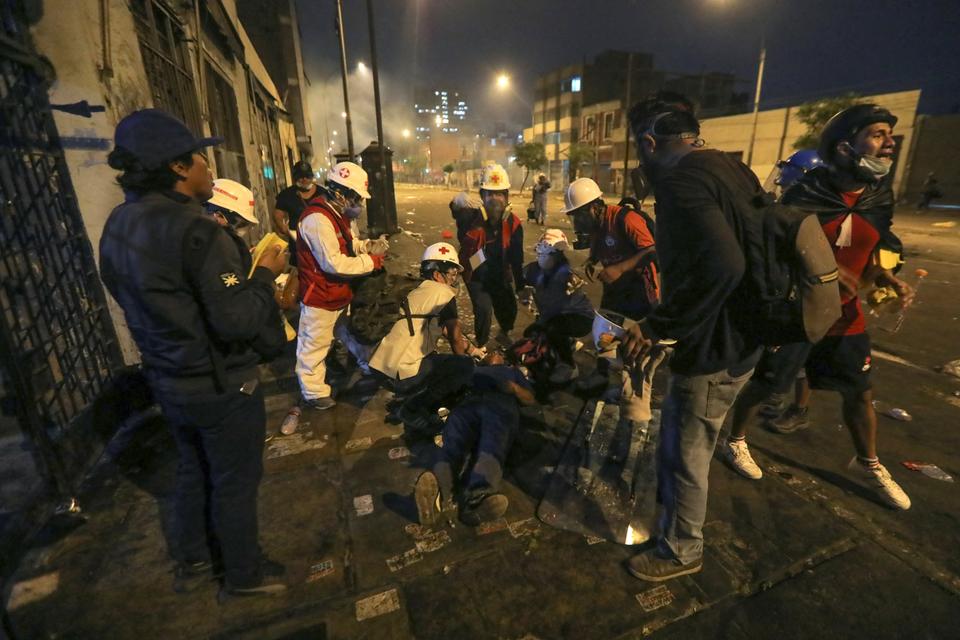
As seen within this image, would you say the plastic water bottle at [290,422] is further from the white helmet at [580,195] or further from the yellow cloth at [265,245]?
the white helmet at [580,195]

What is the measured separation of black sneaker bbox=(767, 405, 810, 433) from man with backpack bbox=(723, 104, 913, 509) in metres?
0.64

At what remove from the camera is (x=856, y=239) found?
2.57 meters

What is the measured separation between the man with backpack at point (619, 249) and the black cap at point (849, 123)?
133cm

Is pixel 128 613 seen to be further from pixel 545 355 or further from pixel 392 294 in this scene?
pixel 545 355

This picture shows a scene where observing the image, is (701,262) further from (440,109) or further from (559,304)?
(440,109)

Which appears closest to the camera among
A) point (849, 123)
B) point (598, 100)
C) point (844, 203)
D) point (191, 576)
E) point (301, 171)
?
point (191, 576)

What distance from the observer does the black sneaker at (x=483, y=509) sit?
8.27ft

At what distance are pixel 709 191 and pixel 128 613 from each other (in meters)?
3.18

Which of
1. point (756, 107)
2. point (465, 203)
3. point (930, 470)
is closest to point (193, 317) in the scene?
point (465, 203)

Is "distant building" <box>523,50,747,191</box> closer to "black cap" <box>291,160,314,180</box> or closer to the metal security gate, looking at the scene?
"black cap" <box>291,160,314,180</box>

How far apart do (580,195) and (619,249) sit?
617mm

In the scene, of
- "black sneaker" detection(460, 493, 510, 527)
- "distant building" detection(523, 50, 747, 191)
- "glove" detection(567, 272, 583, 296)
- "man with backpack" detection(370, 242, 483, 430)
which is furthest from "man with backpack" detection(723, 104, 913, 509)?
"distant building" detection(523, 50, 747, 191)

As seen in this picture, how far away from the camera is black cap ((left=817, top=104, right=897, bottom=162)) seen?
2.38 meters

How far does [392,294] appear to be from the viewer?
369 cm
